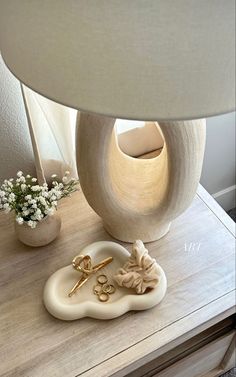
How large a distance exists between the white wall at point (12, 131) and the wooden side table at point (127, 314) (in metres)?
0.14

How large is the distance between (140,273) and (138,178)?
0.61 ft

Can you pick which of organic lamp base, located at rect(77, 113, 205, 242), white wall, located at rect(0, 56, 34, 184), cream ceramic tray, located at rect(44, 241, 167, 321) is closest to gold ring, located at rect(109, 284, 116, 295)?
cream ceramic tray, located at rect(44, 241, 167, 321)

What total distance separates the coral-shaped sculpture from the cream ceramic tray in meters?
0.01

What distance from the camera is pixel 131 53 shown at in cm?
36

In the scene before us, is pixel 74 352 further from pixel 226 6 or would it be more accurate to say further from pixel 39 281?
pixel 226 6

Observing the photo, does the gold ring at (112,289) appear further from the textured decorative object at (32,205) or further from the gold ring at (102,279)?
the textured decorative object at (32,205)

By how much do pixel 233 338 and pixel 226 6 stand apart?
80 cm

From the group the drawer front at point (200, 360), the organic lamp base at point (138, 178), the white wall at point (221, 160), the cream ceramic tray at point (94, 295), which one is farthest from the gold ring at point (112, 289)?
the white wall at point (221, 160)

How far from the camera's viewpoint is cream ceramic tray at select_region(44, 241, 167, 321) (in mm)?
746

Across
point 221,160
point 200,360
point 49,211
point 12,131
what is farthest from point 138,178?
point 221,160

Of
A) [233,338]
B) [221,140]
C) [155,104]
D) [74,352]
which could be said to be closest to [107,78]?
[155,104]

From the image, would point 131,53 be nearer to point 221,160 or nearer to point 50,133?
point 50,133

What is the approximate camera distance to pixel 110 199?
75 cm

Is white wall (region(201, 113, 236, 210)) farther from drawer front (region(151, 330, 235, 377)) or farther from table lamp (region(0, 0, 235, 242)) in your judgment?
table lamp (region(0, 0, 235, 242))
